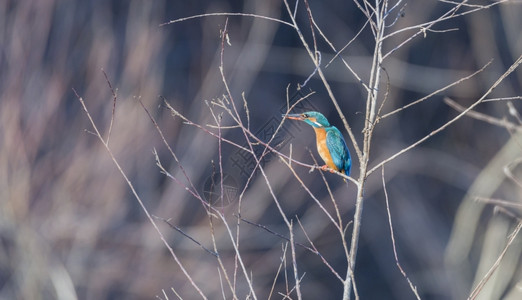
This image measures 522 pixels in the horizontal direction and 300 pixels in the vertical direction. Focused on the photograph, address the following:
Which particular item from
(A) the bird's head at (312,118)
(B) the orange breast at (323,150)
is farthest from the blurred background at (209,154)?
(A) the bird's head at (312,118)

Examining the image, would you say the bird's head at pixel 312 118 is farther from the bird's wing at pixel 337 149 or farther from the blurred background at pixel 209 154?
the blurred background at pixel 209 154

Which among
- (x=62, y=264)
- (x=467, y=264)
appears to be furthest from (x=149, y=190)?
(x=467, y=264)

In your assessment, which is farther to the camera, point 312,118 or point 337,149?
point 337,149

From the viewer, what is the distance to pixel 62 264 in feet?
25.1

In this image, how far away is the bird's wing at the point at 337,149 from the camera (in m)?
3.67

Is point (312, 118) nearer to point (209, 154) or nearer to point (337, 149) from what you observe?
point (337, 149)

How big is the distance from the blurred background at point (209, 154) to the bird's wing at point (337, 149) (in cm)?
162

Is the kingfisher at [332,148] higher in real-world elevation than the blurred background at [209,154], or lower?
higher

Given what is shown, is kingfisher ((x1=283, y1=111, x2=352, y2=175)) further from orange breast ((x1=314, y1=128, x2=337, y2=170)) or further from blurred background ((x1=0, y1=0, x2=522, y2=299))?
blurred background ((x1=0, y1=0, x2=522, y2=299))

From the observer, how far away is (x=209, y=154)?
29.6ft

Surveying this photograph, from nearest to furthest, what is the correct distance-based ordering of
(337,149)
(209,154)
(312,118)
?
(312,118) < (337,149) < (209,154)

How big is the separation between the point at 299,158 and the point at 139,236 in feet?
6.17

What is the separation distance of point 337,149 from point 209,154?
17.7 ft

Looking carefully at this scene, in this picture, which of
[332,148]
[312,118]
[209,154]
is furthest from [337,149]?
[209,154]
